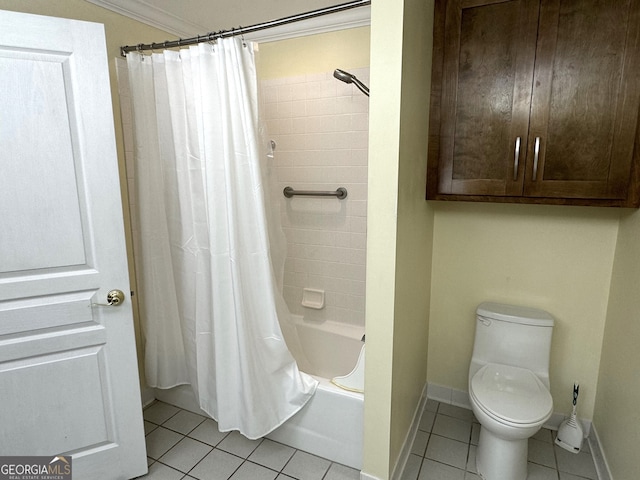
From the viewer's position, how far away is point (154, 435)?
1.99m

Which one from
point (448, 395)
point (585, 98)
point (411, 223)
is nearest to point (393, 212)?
point (411, 223)

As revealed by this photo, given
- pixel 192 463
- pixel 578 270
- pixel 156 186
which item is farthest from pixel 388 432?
pixel 156 186

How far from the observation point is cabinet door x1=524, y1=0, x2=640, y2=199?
148 cm

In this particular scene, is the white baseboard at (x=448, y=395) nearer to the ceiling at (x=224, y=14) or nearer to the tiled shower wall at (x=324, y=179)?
the tiled shower wall at (x=324, y=179)

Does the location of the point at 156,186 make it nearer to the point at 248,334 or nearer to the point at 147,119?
the point at 147,119

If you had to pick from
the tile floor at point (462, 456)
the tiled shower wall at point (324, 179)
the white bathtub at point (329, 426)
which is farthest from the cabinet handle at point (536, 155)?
the tile floor at point (462, 456)

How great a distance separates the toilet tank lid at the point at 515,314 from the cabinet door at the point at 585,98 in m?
0.65

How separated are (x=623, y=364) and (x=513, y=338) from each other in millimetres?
445

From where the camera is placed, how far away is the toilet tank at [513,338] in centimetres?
186

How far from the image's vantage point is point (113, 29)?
6.19 feet

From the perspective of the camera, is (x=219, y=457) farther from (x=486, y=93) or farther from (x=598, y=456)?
(x=486, y=93)

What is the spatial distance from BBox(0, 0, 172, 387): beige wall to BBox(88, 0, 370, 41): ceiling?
39 mm

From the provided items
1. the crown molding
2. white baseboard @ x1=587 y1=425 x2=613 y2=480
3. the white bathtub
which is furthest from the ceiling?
white baseboard @ x1=587 y1=425 x2=613 y2=480

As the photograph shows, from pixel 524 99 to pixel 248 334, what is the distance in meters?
1.67
